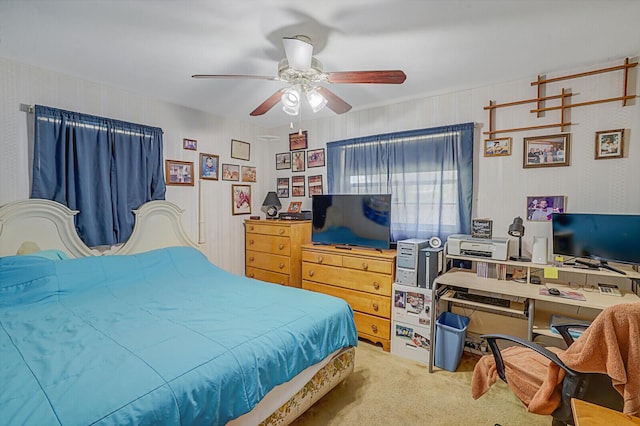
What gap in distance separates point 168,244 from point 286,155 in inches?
75.2

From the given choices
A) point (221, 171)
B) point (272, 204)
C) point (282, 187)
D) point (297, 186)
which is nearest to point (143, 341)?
point (221, 171)

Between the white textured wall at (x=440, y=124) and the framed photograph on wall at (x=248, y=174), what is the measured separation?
Answer: 307 mm

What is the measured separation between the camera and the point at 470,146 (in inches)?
111

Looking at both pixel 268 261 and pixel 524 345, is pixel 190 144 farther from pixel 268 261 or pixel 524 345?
pixel 524 345

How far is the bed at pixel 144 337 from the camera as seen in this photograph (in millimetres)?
1119

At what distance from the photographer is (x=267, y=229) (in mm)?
3746

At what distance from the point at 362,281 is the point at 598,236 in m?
1.86

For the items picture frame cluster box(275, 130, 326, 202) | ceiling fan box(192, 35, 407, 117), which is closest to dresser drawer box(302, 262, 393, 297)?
picture frame cluster box(275, 130, 326, 202)

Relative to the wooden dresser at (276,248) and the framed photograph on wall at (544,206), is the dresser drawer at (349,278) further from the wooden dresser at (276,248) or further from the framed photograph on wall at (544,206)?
the framed photograph on wall at (544,206)

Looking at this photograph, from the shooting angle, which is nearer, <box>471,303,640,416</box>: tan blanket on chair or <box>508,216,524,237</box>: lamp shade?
<box>471,303,640,416</box>: tan blanket on chair

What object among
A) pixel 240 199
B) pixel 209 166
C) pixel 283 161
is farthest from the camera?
pixel 283 161

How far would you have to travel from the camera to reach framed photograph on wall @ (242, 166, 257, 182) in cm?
405

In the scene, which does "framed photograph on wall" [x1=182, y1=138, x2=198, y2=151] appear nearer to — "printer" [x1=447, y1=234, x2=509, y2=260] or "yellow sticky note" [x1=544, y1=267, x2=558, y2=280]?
"printer" [x1=447, y1=234, x2=509, y2=260]

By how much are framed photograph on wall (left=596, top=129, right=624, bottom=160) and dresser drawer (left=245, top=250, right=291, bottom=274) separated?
119 inches
